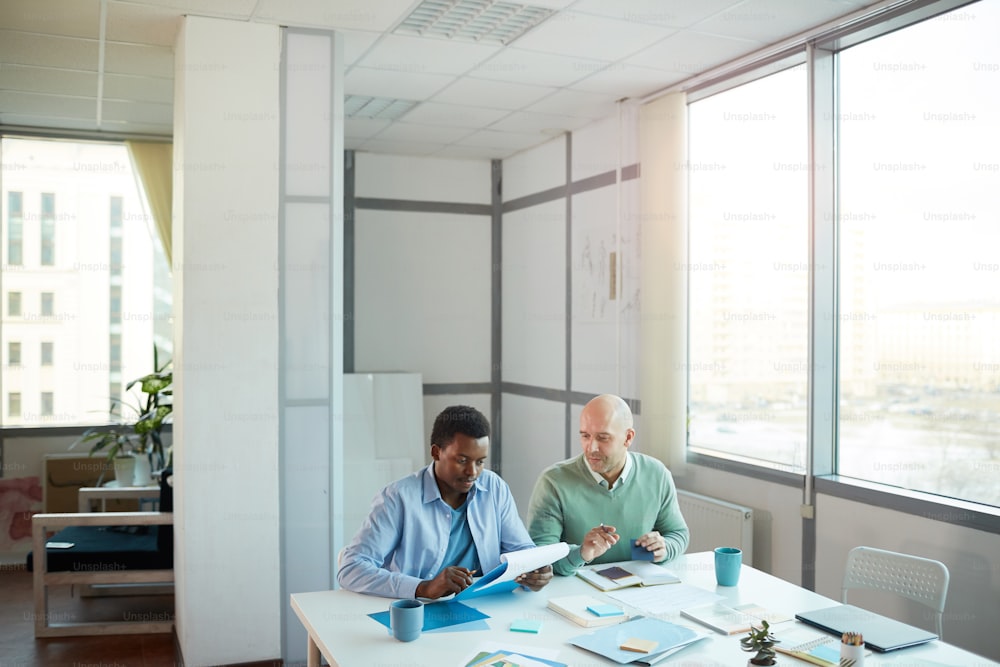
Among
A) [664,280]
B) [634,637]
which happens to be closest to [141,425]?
[664,280]

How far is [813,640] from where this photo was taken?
7.91 feet

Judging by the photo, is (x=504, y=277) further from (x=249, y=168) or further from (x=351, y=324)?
(x=249, y=168)

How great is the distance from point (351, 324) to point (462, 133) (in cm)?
186

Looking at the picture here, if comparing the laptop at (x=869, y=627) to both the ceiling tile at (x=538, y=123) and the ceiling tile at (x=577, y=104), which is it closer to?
the ceiling tile at (x=577, y=104)

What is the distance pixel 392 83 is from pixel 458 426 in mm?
2981

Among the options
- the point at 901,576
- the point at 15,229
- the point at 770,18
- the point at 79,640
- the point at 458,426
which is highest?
the point at 770,18

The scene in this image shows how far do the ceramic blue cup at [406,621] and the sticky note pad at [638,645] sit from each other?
553 mm

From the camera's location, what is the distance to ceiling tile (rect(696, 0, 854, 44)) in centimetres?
395

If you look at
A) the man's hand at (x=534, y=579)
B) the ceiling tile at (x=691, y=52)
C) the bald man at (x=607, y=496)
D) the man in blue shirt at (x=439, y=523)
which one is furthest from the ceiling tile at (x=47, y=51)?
the man's hand at (x=534, y=579)

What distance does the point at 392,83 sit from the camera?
5273 millimetres

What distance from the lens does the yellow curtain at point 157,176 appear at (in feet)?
22.0

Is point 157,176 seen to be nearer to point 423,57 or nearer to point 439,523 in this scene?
point 423,57

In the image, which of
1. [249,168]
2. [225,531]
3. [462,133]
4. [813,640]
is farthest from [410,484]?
[462,133]

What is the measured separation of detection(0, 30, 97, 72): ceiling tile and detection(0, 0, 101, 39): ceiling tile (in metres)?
Answer: 0.11
